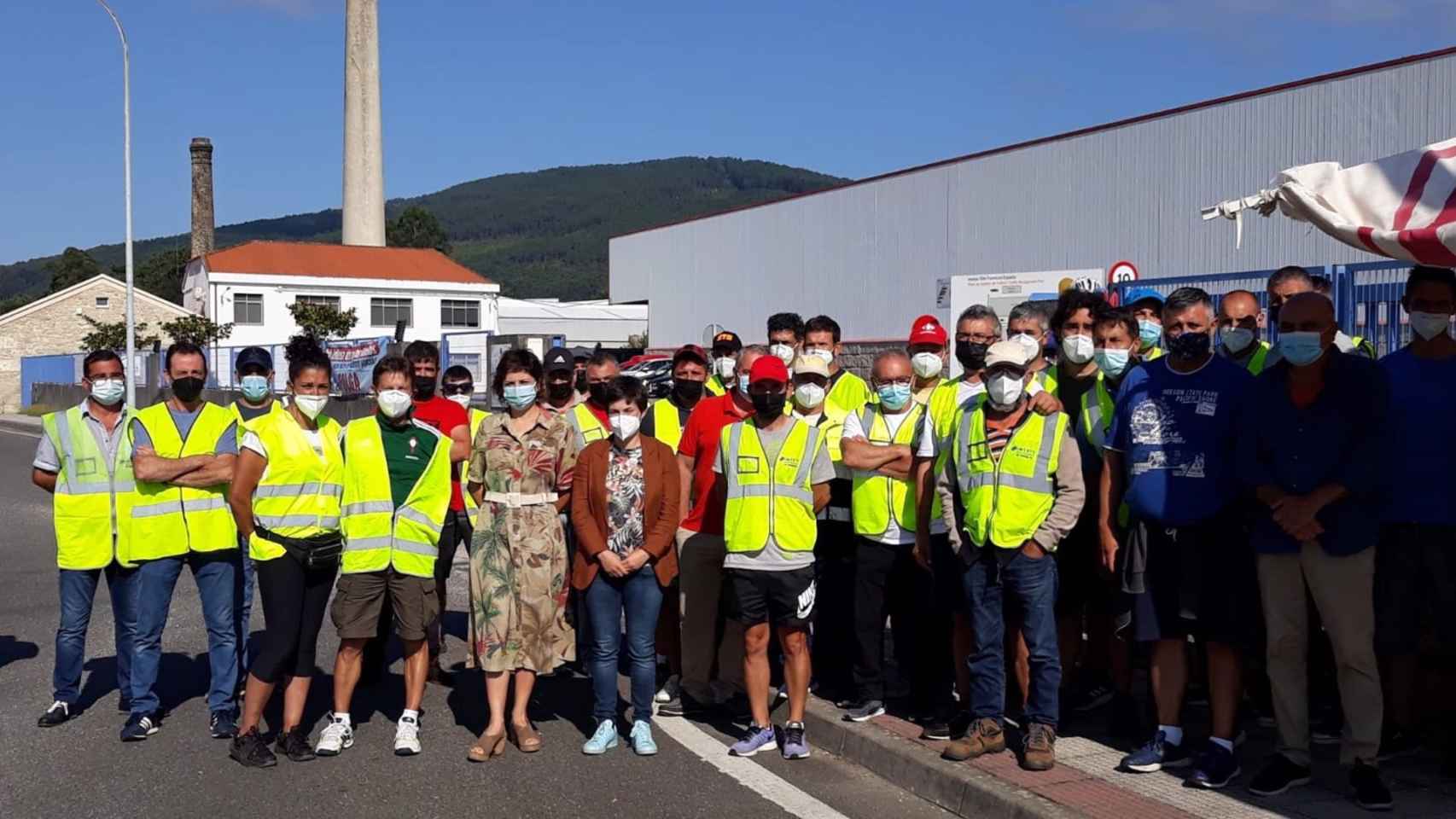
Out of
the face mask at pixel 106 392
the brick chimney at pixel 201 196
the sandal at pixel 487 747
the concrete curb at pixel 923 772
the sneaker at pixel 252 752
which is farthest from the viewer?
the brick chimney at pixel 201 196

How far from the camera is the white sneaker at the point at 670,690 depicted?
7.62 m

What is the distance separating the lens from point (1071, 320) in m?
6.61

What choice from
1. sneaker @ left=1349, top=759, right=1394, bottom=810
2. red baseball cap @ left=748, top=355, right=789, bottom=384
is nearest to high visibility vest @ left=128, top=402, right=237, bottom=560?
red baseball cap @ left=748, top=355, right=789, bottom=384

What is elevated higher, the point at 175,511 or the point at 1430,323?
the point at 1430,323

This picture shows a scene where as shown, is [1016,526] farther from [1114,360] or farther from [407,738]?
[407,738]

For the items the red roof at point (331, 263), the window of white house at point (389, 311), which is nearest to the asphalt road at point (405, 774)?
the red roof at point (331, 263)

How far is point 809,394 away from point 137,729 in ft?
13.0

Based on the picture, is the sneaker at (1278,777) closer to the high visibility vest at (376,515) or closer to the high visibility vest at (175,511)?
the high visibility vest at (376,515)

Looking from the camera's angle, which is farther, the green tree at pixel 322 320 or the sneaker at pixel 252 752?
the green tree at pixel 322 320

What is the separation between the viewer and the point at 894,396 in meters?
6.81

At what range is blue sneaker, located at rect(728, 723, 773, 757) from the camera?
259 inches

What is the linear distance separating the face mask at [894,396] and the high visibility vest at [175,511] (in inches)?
138

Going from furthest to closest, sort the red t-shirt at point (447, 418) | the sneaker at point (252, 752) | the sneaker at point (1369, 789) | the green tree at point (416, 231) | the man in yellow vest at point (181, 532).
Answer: the green tree at point (416, 231) → the red t-shirt at point (447, 418) → the man in yellow vest at point (181, 532) → the sneaker at point (252, 752) → the sneaker at point (1369, 789)

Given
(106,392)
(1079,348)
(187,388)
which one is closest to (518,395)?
(187,388)
